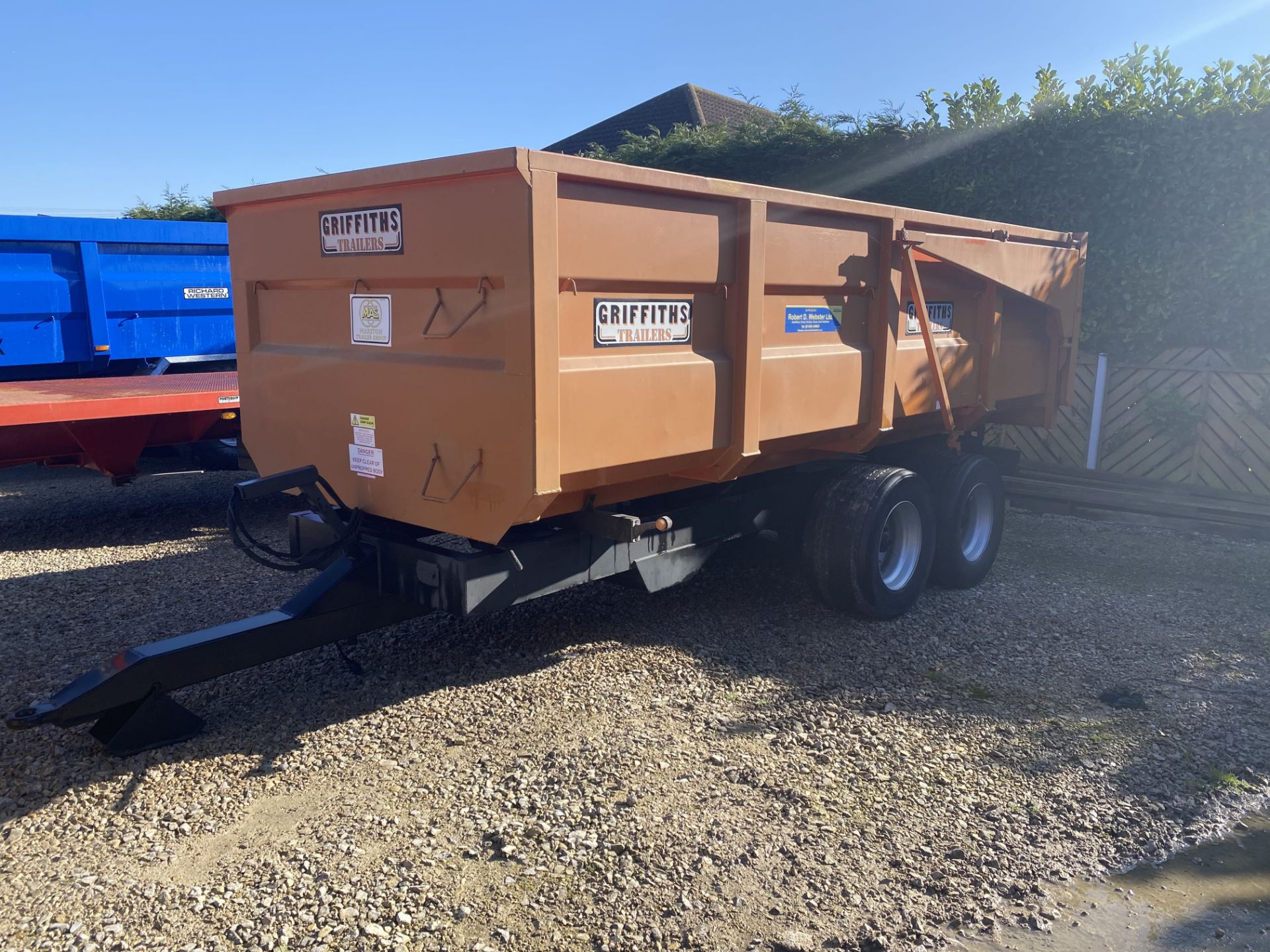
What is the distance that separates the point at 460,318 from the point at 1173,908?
3.16m

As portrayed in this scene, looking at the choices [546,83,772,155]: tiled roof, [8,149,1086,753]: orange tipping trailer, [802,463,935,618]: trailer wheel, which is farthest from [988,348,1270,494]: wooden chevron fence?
[546,83,772,155]: tiled roof

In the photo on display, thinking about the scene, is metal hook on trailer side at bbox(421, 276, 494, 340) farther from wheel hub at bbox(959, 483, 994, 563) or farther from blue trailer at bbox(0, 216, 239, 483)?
wheel hub at bbox(959, 483, 994, 563)

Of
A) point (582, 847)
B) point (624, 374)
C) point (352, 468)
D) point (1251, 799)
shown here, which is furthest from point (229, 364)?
point (1251, 799)

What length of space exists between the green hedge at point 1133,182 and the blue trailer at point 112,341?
295 inches

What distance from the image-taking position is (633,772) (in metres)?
3.77

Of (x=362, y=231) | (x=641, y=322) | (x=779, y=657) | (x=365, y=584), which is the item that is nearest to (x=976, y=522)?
(x=779, y=657)

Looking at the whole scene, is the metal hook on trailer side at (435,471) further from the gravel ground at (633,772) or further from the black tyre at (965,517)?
the black tyre at (965,517)

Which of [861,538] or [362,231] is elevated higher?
[362,231]

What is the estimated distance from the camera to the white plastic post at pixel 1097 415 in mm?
9883

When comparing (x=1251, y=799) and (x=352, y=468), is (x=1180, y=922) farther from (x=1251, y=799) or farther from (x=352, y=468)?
(x=352, y=468)

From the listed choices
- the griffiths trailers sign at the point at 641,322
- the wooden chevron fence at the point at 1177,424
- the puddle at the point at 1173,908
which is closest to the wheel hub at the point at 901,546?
the griffiths trailers sign at the point at 641,322

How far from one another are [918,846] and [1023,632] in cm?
252

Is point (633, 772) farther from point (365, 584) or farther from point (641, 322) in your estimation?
point (641, 322)

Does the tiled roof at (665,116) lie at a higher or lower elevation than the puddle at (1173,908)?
higher
